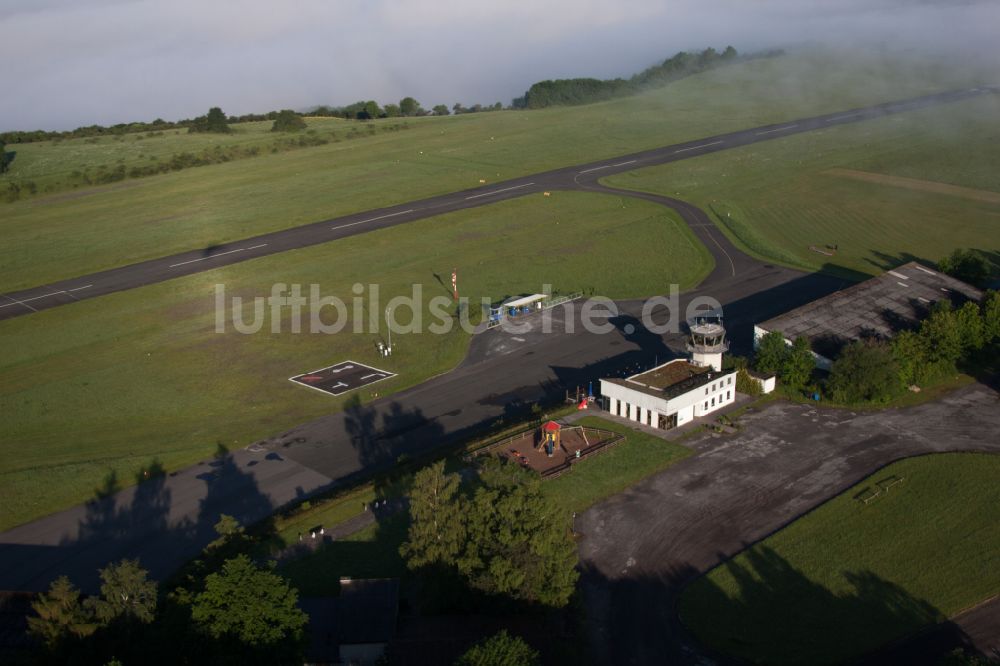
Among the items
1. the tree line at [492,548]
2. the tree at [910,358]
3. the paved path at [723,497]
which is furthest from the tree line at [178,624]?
the tree at [910,358]

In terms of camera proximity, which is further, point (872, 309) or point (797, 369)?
point (872, 309)

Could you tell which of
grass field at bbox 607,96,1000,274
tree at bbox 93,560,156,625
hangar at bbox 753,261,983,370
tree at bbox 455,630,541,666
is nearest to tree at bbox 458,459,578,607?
tree at bbox 455,630,541,666

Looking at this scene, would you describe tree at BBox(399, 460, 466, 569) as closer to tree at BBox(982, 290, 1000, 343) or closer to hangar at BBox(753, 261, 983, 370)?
hangar at BBox(753, 261, 983, 370)

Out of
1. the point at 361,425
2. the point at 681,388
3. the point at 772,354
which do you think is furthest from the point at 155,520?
the point at 772,354

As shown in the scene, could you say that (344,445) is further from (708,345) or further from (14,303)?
(14,303)

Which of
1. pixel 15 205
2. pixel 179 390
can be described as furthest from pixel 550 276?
pixel 15 205

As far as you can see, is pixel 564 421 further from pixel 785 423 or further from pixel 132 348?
pixel 132 348
